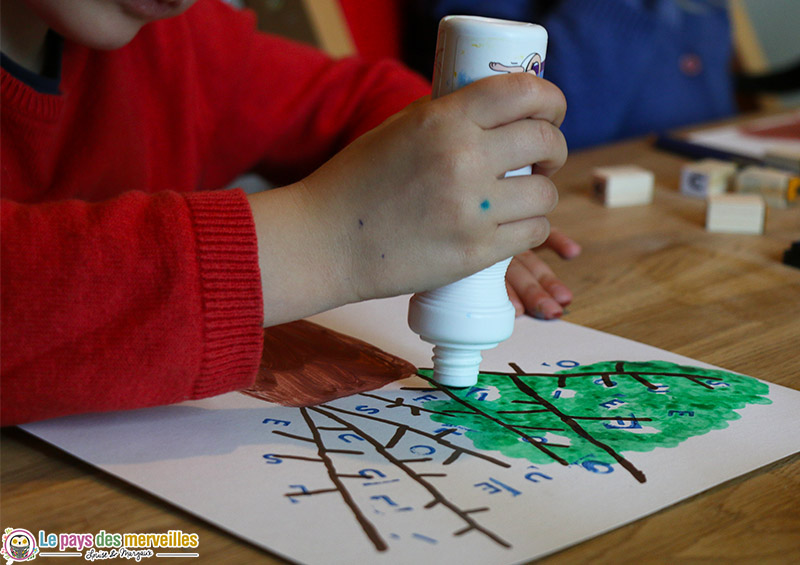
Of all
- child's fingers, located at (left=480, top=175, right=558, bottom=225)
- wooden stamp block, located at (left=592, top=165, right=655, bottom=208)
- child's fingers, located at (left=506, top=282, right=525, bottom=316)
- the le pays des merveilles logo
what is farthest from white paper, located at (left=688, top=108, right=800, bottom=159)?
the le pays des merveilles logo

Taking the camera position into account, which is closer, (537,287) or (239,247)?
(239,247)

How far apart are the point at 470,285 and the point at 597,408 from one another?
10 cm

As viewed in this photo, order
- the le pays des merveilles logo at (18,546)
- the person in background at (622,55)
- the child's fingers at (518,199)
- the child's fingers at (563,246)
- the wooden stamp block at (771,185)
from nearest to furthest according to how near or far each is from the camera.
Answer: the le pays des merveilles logo at (18,546) → the child's fingers at (518,199) → the child's fingers at (563,246) → the wooden stamp block at (771,185) → the person in background at (622,55)

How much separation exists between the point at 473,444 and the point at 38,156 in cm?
42

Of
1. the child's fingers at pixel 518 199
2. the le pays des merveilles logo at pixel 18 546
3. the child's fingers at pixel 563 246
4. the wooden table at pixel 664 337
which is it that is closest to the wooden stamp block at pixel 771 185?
the wooden table at pixel 664 337

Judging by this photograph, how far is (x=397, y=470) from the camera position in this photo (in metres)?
0.38

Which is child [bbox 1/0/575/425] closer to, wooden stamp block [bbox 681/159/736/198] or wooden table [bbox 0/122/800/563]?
wooden table [bbox 0/122/800/563]

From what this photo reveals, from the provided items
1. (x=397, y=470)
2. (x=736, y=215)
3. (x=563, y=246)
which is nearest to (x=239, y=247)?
(x=397, y=470)

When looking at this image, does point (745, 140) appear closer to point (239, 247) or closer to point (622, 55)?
point (622, 55)

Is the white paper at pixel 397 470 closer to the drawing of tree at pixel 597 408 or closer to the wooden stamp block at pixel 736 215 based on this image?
the drawing of tree at pixel 597 408

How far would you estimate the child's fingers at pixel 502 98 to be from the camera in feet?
1.34

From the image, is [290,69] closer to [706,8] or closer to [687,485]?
[687,485]

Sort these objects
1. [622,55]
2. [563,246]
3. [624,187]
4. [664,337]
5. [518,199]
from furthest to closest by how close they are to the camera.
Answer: [622,55] → [624,187] → [563,246] → [664,337] → [518,199]

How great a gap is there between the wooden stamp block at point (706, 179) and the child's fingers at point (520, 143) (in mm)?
504
